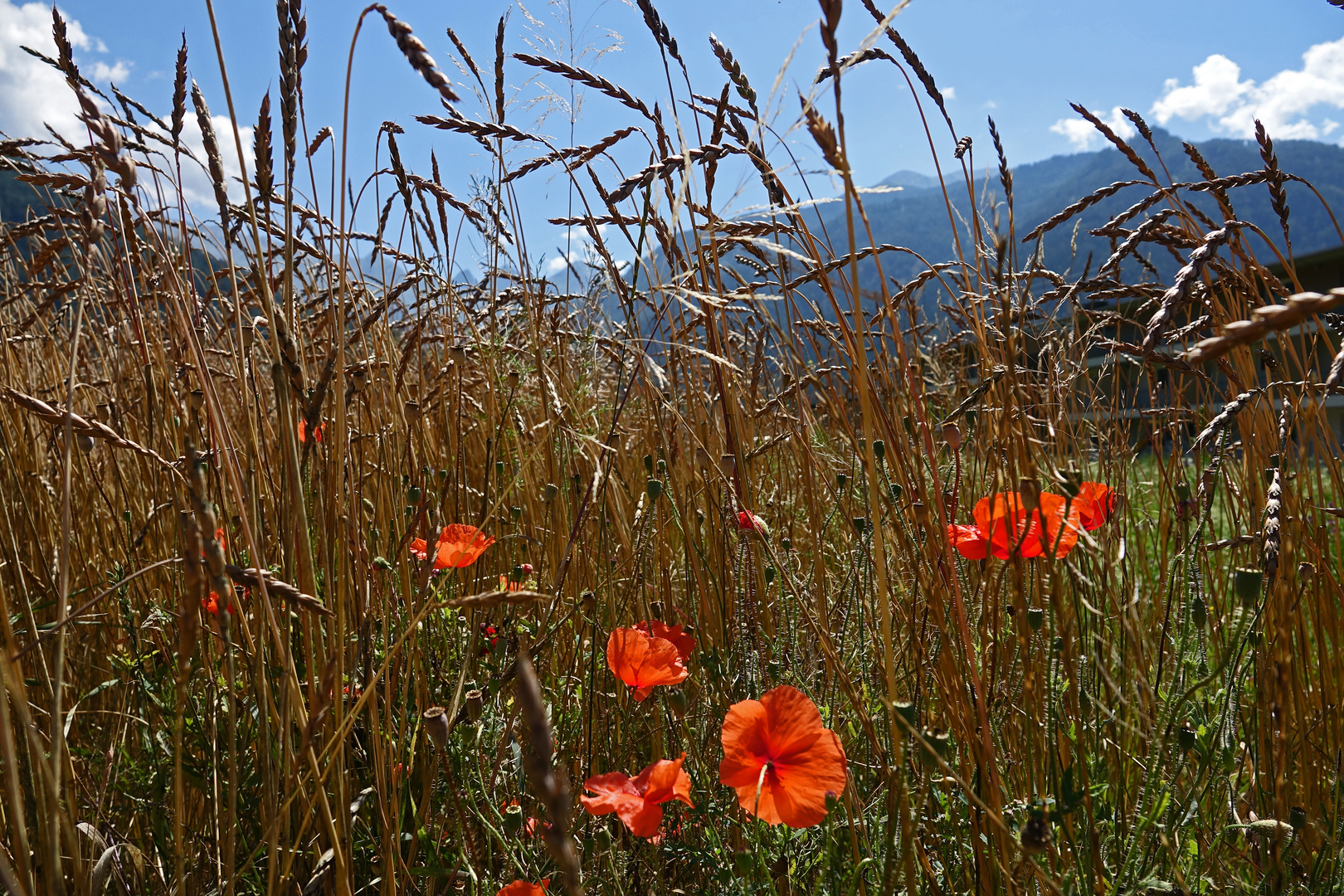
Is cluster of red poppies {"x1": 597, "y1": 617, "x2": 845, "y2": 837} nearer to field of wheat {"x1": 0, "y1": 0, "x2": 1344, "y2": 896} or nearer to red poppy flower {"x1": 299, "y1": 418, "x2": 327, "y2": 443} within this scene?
field of wheat {"x1": 0, "y1": 0, "x2": 1344, "y2": 896}

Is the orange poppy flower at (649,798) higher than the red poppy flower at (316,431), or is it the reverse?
the red poppy flower at (316,431)

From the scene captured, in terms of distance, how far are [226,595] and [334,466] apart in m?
0.35

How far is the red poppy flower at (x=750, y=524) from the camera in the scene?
2.89 ft

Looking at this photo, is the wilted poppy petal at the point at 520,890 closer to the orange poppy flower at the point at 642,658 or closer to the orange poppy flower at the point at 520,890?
the orange poppy flower at the point at 520,890

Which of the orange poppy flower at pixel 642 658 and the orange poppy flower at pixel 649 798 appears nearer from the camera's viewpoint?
the orange poppy flower at pixel 649 798

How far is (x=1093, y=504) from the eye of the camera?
901mm

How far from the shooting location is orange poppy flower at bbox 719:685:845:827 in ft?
2.37

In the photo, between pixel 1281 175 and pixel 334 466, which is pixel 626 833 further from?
pixel 1281 175

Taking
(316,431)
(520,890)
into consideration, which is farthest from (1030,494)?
(316,431)

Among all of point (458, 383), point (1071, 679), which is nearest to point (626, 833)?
point (1071, 679)

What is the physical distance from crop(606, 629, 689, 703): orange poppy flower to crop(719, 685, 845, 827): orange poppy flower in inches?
5.6

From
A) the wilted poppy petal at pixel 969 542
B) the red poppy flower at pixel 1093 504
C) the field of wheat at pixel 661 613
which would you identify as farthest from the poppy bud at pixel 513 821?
the red poppy flower at pixel 1093 504

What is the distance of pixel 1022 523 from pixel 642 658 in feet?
1.50

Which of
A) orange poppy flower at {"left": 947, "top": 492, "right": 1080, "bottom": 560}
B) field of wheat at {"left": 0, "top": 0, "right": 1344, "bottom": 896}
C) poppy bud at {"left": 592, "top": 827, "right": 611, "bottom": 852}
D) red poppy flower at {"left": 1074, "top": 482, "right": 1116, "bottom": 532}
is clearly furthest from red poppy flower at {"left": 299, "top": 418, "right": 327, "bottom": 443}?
red poppy flower at {"left": 1074, "top": 482, "right": 1116, "bottom": 532}
